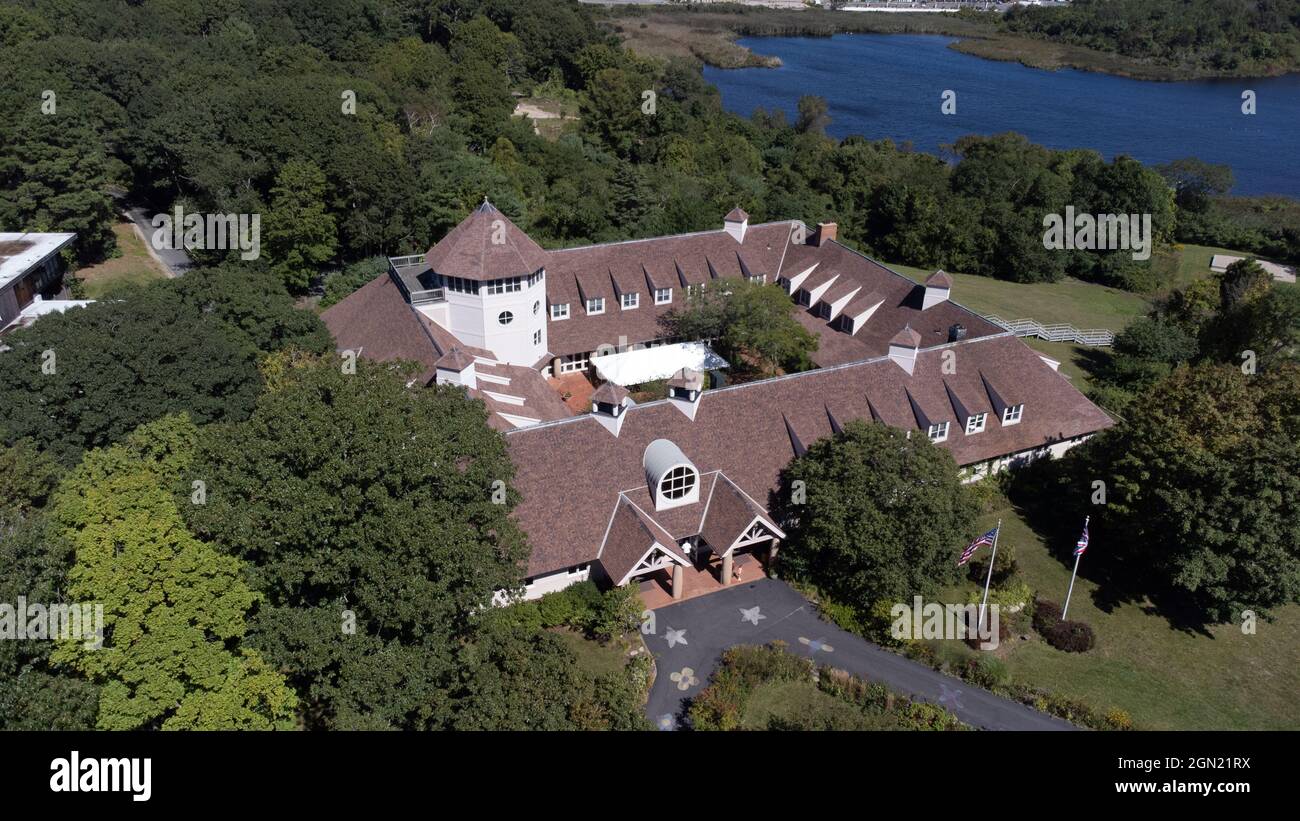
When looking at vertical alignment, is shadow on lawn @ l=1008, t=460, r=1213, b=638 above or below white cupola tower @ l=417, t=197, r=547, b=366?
below

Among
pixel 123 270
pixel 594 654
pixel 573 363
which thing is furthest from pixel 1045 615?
pixel 123 270

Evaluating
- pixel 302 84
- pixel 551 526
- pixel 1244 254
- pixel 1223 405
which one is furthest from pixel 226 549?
pixel 1244 254

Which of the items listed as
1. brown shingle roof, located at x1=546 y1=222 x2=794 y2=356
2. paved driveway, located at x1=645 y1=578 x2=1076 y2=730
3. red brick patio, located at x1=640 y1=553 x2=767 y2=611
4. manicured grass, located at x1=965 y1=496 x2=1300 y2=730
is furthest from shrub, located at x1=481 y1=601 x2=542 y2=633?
brown shingle roof, located at x1=546 y1=222 x2=794 y2=356

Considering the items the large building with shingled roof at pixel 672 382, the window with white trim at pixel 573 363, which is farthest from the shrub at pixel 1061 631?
→ the window with white trim at pixel 573 363

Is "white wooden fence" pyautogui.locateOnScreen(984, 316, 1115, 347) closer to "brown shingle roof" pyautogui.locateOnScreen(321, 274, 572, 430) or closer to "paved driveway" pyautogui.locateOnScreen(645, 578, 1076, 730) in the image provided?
"paved driveway" pyautogui.locateOnScreen(645, 578, 1076, 730)

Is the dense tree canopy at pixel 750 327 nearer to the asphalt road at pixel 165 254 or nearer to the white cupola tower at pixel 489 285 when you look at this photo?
the white cupola tower at pixel 489 285

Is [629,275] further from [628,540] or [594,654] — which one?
[594,654]

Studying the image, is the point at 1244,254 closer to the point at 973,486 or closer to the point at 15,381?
the point at 973,486
